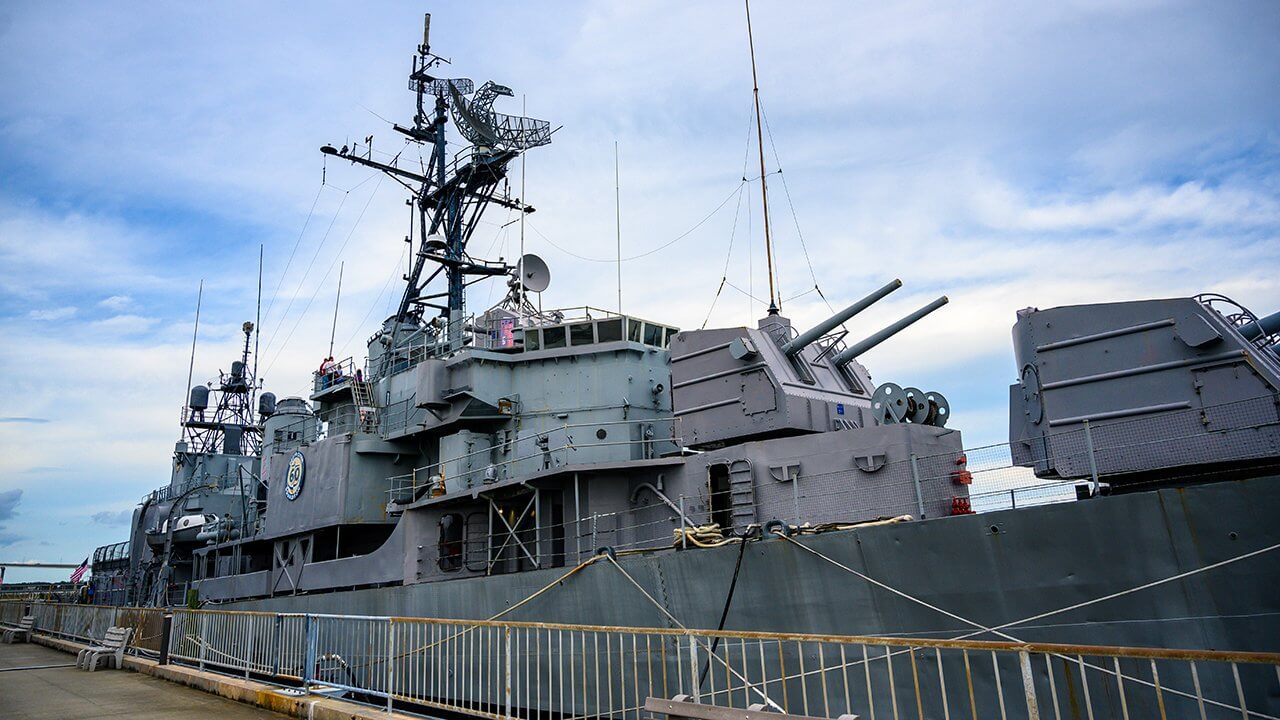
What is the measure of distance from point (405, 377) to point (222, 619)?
23.3 feet

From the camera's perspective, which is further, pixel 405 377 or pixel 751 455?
pixel 405 377

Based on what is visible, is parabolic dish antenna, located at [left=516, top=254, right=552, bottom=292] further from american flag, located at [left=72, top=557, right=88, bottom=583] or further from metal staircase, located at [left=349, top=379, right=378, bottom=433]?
american flag, located at [left=72, top=557, right=88, bottom=583]

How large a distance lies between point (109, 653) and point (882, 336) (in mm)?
12973

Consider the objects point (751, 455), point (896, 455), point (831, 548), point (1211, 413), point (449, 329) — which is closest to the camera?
point (1211, 413)

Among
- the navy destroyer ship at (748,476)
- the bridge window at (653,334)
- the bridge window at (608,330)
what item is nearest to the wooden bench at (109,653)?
the navy destroyer ship at (748,476)

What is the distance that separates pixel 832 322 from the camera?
1195 centimetres

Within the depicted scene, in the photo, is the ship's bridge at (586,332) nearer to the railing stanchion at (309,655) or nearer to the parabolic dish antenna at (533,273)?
the parabolic dish antenna at (533,273)

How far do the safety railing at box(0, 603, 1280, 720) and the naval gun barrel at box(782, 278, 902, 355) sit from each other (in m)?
4.54

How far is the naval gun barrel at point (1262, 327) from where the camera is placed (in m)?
7.77

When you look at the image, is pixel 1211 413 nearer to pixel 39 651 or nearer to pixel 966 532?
pixel 966 532

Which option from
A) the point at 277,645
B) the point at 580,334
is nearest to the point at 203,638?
the point at 277,645

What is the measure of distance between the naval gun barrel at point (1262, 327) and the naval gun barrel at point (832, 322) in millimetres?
4255

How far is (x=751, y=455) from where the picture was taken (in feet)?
37.4

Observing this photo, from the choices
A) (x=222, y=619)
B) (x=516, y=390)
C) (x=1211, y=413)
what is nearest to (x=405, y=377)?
(x=516, y=390)
